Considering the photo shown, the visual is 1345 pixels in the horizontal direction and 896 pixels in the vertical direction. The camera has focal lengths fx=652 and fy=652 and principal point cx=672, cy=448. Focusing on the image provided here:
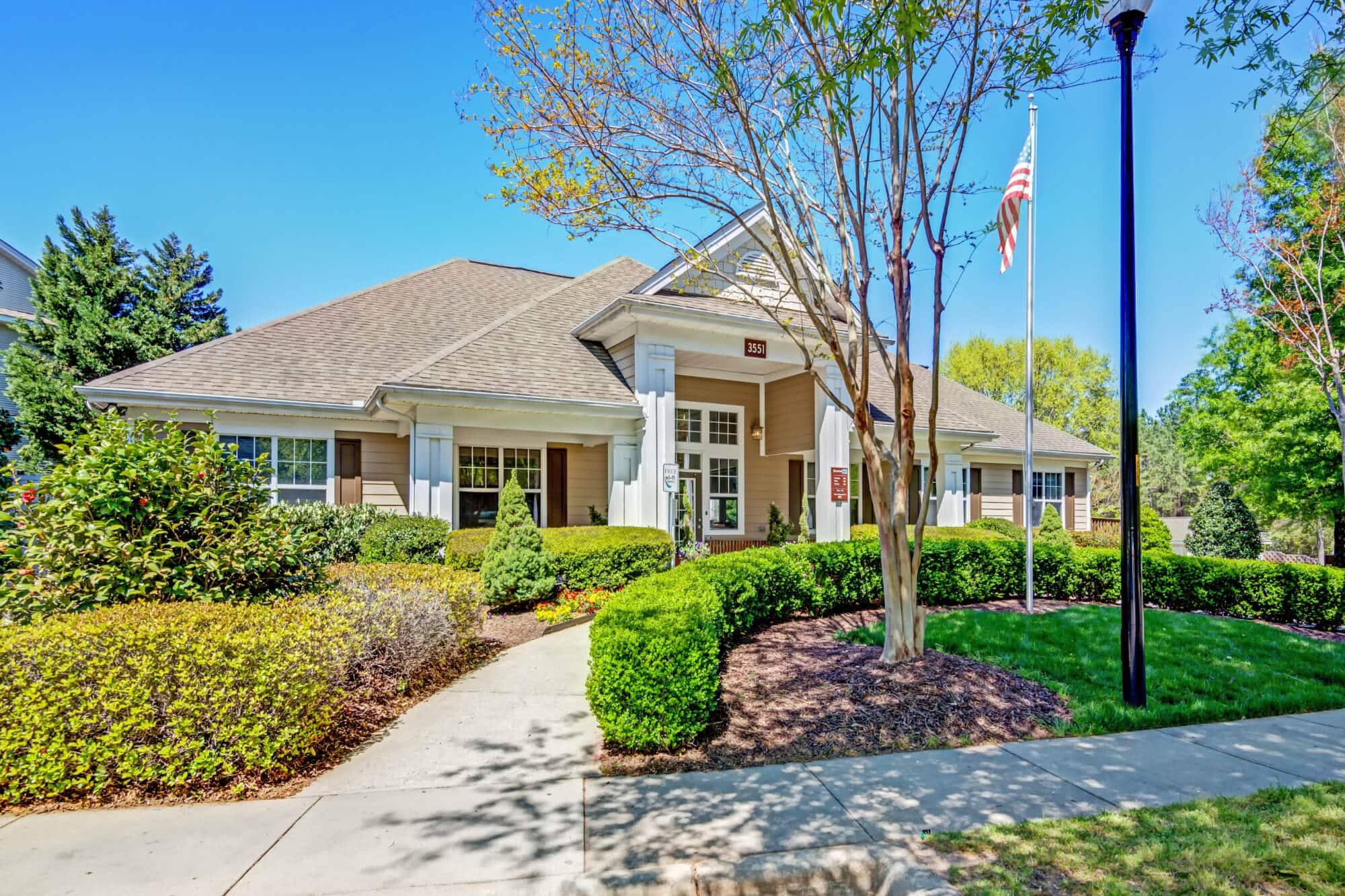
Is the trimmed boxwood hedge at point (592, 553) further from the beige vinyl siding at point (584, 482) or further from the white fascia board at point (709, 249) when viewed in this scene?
the white fascia board at point (709, 249)

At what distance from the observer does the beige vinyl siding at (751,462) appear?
16.1 metres

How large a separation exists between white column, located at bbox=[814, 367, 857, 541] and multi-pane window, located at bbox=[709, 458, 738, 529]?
2536mm

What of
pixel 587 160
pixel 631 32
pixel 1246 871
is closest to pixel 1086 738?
pixel 1246 871

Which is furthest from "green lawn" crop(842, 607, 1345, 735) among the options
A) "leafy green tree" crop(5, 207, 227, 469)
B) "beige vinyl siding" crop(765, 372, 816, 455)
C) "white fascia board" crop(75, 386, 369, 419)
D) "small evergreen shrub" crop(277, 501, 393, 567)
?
"leafy green tree" crop(5, 207, 227, 469)

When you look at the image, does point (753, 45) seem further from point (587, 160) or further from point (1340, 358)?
point (1340, 358)

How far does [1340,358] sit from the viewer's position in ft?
38.0

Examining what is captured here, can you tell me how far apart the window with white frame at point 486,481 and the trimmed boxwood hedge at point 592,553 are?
2.02m

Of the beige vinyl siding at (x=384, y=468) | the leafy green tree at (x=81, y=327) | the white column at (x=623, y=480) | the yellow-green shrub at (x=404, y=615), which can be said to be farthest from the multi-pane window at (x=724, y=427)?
the leafy green tree at (x=81, y=327)

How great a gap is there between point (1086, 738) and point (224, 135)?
13578 millimetres

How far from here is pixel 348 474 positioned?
1227 centimetres

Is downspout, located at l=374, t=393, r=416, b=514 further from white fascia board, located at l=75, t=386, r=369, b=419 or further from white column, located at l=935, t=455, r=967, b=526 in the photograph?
white column, located at l=935, t=455, r=967, b=526

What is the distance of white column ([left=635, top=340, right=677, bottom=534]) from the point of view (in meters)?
12.7

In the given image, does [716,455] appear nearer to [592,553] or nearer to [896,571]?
[592,553]

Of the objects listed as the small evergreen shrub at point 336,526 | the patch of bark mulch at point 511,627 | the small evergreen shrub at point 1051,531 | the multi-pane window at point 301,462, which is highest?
the multi-pane window at point 301,462
